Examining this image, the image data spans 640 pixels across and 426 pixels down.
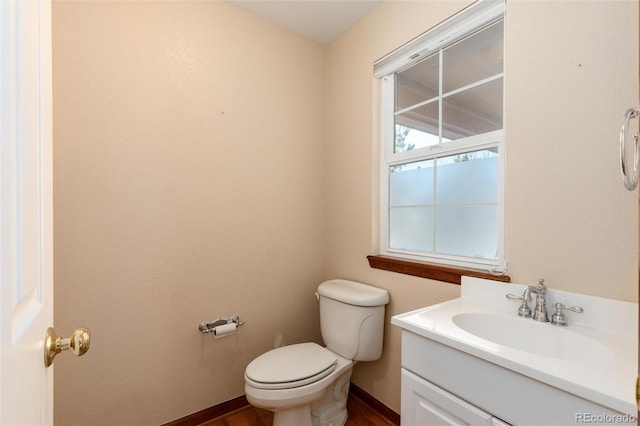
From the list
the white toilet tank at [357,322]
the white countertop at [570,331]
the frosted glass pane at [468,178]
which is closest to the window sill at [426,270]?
the white countertop at [570,331]

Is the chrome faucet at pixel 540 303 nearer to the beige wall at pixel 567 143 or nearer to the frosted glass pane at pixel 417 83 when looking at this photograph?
the beige wall at pixel 567 143

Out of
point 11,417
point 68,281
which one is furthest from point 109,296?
point 11,417

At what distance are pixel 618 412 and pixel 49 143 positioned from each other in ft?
4.28

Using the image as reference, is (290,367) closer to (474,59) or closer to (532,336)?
(532,336)

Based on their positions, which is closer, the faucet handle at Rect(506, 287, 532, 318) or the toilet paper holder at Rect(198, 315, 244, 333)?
the faucet handle at Rect(506, 287, 532, 318)

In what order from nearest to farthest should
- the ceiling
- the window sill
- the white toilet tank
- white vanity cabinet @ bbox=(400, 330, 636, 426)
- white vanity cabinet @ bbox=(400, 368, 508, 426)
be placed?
1. white vanity cabinet @ bbox=(400, 330, 636, 426)
2. white vanity cabinet @ bbox=(400, 368, 508, 426)
3. the window sill
4. the white toilet tank
5. the ceiling

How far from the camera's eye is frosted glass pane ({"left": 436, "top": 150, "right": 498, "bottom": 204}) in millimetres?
1292

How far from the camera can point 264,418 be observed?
163cm

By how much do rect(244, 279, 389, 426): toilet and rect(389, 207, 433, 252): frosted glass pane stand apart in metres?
0.32

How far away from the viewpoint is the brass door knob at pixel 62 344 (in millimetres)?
545

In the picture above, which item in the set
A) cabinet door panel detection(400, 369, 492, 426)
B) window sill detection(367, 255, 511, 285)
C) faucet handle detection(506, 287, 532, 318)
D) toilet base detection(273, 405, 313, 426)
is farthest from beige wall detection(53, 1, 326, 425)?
faucet handle detection(506, 287, 532, 318)

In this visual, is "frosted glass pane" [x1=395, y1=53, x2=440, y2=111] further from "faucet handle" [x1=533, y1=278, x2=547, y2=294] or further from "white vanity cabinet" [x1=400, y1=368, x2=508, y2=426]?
"white vanity cabinet" [x1=400, y1=368, x2=508, y2=426]

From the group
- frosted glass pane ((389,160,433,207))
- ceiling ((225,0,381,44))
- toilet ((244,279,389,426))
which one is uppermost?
ceiling ((225,0,381,44))

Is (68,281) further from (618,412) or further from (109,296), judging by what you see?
(618,412)
